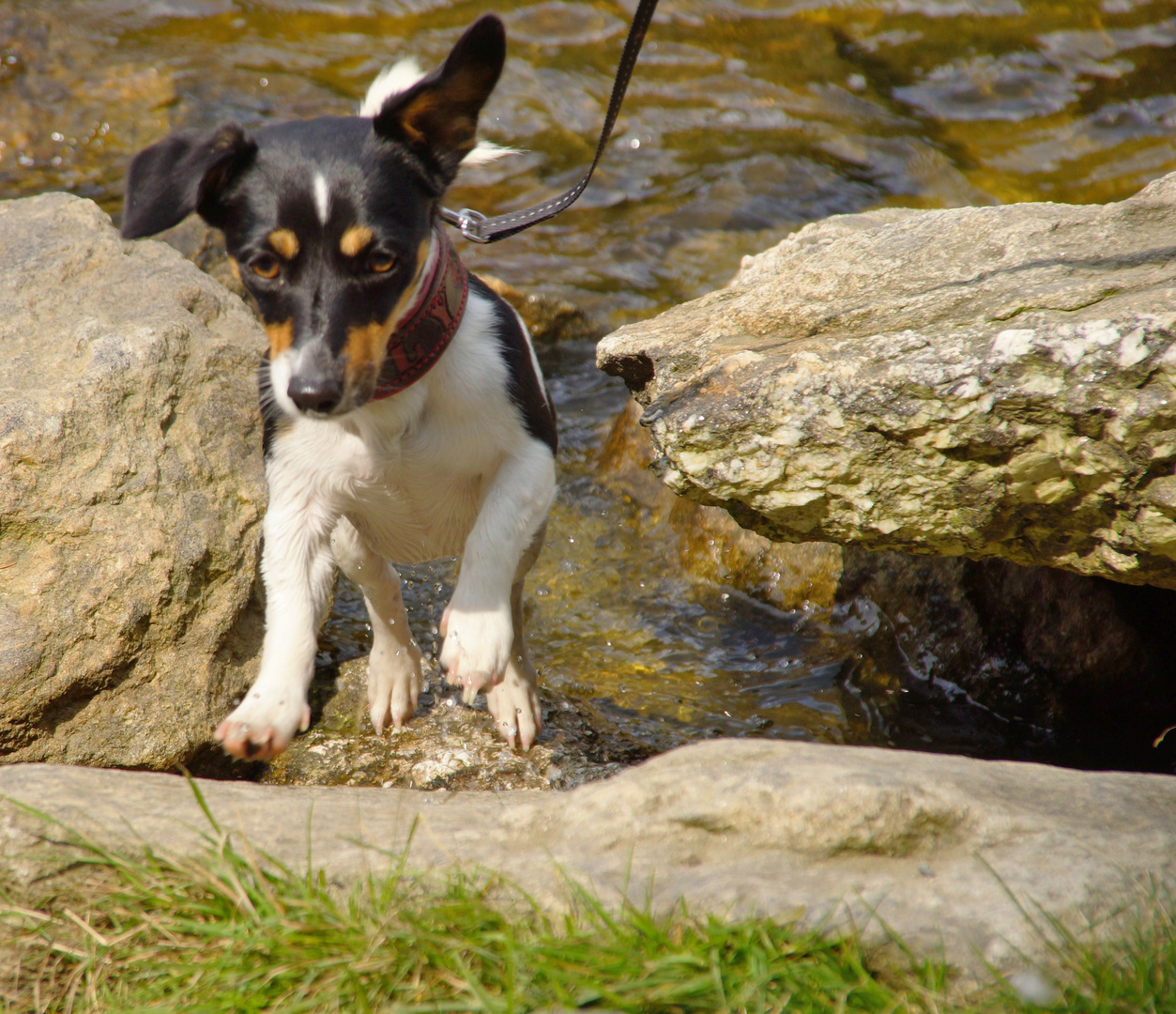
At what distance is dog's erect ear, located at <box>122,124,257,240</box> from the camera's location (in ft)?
8.37

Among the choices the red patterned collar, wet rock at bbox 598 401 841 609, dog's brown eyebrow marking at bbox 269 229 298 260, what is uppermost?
dog's brown eyebrow marking at bbox 269 229 298 260

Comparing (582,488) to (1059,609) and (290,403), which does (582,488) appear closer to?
(1059,609)

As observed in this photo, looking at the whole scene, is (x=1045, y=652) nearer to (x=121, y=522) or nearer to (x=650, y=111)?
(x=121, y=522)

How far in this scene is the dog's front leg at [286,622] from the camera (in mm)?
2566

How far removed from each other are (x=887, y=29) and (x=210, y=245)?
6344 millimetres

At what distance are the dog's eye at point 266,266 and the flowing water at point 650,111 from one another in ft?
7.62

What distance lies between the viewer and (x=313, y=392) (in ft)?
7.92

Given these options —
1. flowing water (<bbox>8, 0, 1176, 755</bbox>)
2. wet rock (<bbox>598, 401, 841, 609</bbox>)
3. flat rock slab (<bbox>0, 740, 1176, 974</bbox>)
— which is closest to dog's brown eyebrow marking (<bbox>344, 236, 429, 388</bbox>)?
flat rock slab (<bbox>0, 740, 1176, 974</bbox>)

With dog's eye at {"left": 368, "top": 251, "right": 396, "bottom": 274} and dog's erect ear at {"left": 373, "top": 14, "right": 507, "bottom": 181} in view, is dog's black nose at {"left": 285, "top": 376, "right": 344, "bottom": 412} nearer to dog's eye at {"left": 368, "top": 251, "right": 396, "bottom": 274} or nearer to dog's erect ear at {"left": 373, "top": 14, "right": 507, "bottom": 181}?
dog's eye at {"left": 368, "top": 251, "right": 396, "bottom": 274}

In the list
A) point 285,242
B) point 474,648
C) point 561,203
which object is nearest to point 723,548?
point 561,203

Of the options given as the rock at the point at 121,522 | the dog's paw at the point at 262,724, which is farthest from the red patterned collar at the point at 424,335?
the rock at the point at 121,522

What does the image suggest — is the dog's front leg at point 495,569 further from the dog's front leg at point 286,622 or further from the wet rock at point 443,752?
the wet rock at point 443,752

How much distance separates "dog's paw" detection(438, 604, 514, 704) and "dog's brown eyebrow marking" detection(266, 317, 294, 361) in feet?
2.62

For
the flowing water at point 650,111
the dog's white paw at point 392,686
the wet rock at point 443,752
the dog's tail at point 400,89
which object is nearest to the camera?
the dog's tail at point 400,89
